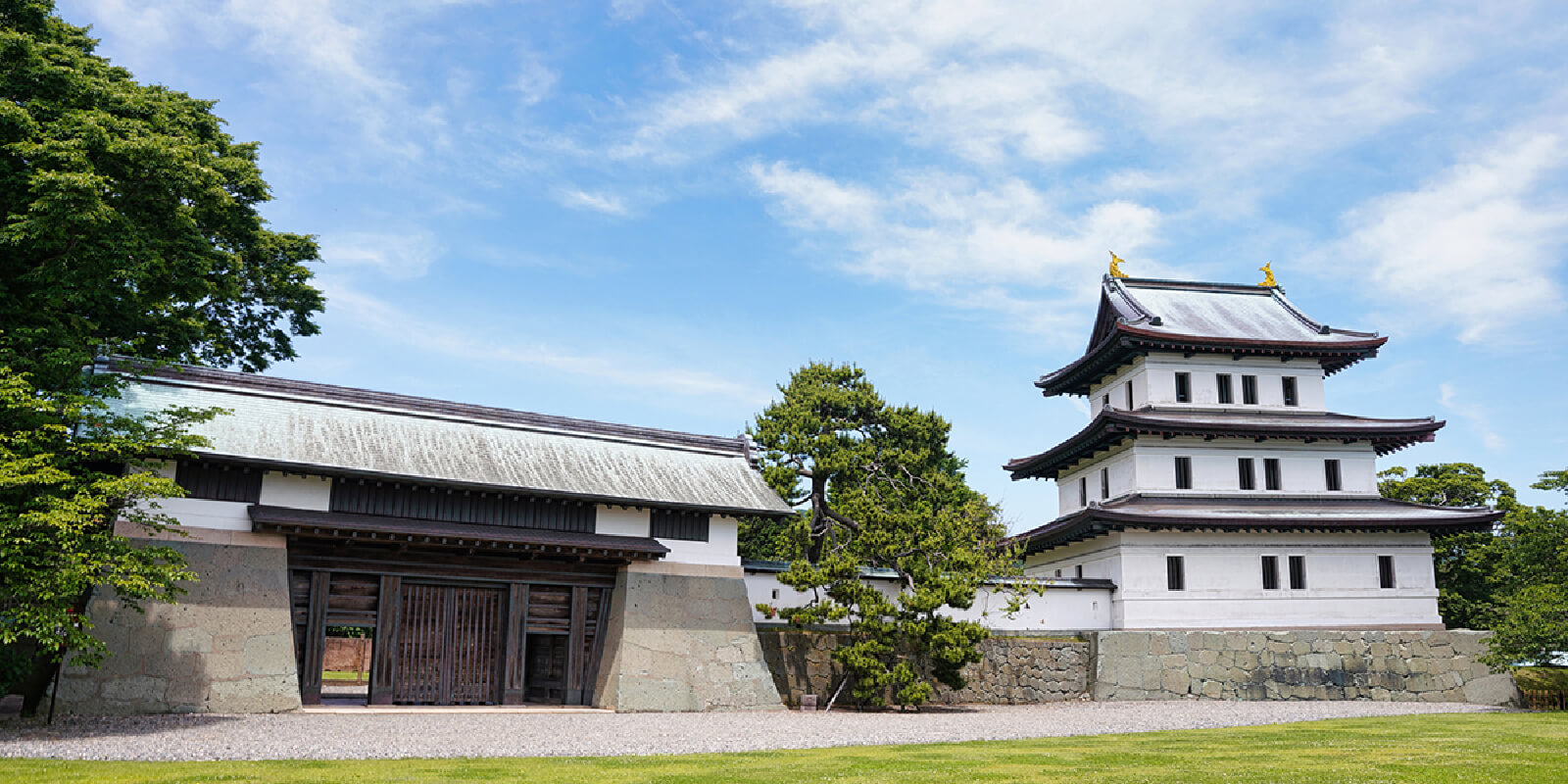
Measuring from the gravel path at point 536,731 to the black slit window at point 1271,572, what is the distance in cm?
643

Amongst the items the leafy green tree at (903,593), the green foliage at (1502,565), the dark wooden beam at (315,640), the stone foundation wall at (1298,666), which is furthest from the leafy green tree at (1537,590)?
the dark wooden beam at (315,640)

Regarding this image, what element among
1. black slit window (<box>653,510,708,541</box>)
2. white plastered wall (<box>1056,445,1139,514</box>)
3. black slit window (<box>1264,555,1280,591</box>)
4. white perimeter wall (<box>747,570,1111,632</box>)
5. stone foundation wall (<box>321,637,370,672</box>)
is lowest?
stone foundation wall (<box>321,637,370,672</box>)

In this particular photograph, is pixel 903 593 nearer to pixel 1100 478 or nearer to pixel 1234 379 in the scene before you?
pixel 1100 478

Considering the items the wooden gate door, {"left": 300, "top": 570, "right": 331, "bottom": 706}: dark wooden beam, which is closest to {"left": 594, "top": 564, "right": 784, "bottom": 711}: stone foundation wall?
the wooden gate door

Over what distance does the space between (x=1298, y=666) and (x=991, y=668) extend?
9.45m

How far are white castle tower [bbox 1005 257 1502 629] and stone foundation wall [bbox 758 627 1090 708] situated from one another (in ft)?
8.38

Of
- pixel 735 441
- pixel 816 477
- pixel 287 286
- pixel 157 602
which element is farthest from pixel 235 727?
pixel 816 477

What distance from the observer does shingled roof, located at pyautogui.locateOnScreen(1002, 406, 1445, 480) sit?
102 ft

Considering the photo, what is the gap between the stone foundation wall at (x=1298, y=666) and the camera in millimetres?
28781

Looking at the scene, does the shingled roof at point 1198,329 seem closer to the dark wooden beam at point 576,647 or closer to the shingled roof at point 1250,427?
the shingled roof at point 1250,427

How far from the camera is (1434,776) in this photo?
12781mm

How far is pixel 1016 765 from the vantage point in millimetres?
14000

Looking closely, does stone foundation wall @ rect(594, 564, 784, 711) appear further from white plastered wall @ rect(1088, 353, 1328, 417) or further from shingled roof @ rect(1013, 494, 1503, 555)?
white plastered wall @ rect(1088, 353, 1328, 417)

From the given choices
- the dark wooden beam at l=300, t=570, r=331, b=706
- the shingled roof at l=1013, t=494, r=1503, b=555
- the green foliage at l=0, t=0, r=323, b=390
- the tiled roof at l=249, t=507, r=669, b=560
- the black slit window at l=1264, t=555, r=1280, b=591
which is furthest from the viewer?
the black slit window at l=1264, t=555, r=1280, b=591
